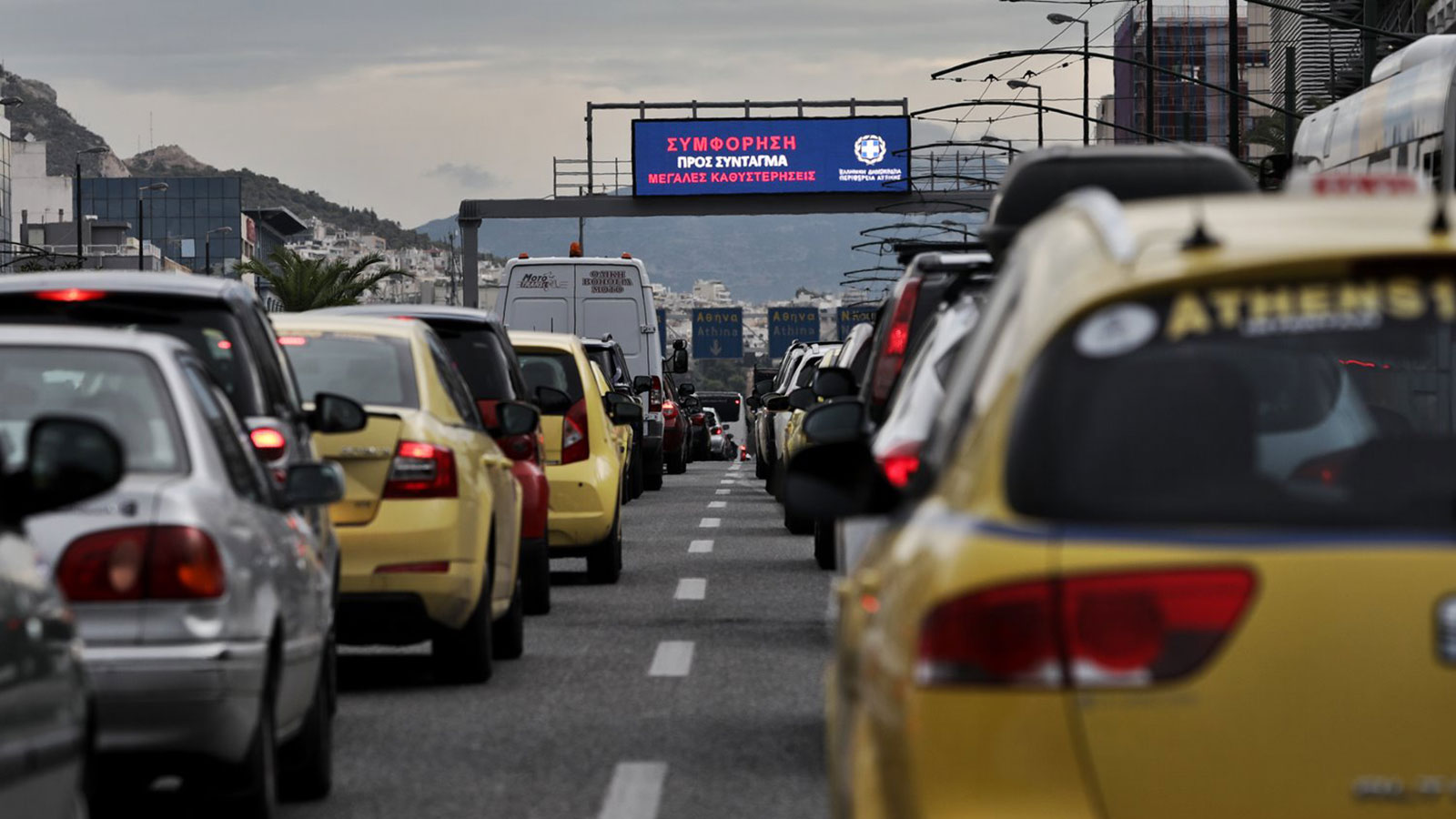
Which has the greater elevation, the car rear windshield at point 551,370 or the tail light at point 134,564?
the car rear windshield at point 551,370

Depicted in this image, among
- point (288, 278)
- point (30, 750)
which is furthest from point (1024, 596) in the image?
point (288, 278)

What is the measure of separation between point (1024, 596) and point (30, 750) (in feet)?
6.06

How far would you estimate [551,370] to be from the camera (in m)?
19.0

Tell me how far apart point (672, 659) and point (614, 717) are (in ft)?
6.99

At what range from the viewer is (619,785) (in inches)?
330

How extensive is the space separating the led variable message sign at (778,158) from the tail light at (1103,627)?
57.2 meters

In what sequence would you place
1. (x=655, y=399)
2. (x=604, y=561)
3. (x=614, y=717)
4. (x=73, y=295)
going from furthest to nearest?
(x=655, y=399)
(x=604, y=561)
(x=614, y=717)
(x=73, y=295)

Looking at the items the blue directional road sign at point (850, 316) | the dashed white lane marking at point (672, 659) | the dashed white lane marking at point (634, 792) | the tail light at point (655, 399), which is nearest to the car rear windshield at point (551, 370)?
the dashed white lane marking at point (672, 659)

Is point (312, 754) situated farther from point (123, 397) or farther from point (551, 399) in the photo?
point (551, 399)

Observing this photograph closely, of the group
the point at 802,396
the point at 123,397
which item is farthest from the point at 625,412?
the point at 123,397

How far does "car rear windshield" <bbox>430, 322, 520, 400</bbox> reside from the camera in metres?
14.7

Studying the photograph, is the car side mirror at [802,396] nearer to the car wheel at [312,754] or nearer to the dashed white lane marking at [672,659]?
the dashed white lane marking at [672,659]

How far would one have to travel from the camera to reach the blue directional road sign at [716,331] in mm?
118062

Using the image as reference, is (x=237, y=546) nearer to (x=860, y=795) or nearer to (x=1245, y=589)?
(x=860, y=795)
